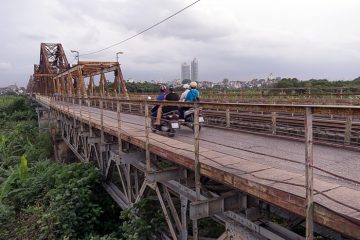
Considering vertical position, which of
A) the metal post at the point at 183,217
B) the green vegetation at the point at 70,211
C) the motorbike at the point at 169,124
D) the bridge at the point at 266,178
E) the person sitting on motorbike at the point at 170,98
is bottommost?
the green vegetation at the point at 70,211

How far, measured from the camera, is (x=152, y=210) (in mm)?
7918

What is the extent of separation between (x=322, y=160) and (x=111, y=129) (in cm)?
569

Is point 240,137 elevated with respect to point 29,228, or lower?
elevated

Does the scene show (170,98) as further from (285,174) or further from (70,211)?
(285,174)

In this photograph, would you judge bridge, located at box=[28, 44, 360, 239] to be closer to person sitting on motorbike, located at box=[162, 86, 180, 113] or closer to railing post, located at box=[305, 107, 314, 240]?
railing post, located at box=[305, 107, 314, 240]

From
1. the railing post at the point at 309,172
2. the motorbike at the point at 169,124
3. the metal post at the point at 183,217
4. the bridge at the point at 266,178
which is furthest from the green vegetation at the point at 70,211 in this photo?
the railing post at the point at 309,172

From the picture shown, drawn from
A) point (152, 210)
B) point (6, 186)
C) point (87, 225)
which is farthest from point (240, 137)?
point (6, 186)

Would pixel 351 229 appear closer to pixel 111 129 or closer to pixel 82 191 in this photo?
pixel 111 129

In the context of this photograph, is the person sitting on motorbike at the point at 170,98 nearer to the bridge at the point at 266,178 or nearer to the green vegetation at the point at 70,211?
the bridge at the point at 266,178

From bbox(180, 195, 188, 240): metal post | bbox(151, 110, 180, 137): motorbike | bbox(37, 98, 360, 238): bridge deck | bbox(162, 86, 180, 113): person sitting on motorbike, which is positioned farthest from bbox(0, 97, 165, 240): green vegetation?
bbox(162, 86, 180, 113): person sitting on motorbike

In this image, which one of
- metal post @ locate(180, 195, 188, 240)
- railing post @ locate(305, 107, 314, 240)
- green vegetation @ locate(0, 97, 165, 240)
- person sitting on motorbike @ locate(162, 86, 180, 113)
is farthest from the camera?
person sitting on motorbike @ locate(162, 86, 180, 113)

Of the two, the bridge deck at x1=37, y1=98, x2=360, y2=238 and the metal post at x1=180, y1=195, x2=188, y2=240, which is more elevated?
the bridge deck at x1=37, y1=98, x2=360, y2=238

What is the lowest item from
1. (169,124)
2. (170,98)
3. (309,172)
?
(169,124)

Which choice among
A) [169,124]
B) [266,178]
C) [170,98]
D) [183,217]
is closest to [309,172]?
[266,178]
